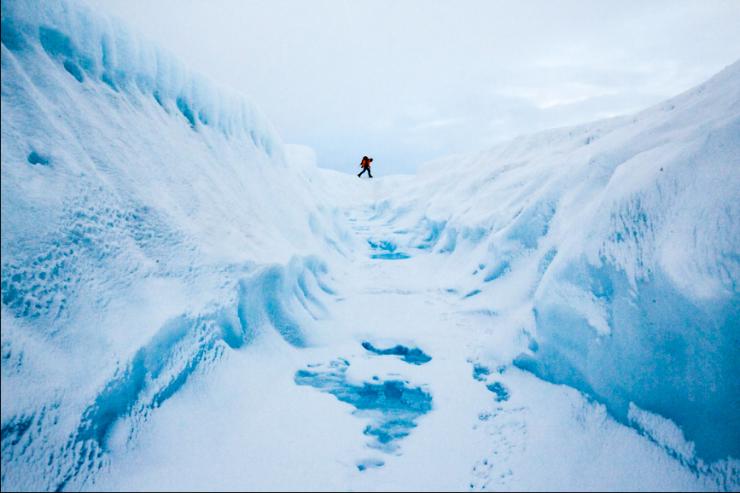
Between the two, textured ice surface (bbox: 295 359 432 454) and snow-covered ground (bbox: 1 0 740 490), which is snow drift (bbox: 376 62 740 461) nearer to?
snow-covered ground (bbox: 1 0 740 490)

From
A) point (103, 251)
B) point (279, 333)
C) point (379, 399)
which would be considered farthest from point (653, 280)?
point (103, 251)

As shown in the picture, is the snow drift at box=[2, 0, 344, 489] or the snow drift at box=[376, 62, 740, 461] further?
the snow drift at box=[376, 62, 740, 461]

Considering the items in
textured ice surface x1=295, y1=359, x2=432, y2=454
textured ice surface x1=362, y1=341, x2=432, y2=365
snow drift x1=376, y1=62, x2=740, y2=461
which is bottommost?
textured ice surface x1=295, y1=359, x2=432, y2=454

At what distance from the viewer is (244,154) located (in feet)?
19.7

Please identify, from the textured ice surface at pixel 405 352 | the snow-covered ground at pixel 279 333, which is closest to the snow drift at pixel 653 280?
the snow-covered ground at pixel 279 333

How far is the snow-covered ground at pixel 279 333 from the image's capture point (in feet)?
7.04

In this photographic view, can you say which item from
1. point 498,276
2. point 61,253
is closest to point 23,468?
point 61,253

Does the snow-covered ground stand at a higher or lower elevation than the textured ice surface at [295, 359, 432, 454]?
higher

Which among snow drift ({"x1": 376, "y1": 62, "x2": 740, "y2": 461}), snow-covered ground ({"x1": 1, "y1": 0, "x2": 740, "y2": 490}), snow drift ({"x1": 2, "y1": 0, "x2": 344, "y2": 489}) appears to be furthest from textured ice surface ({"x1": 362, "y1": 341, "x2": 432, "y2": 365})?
snow drift ({"x1": 376, "y1": 62, "x2": 740, "y2": 461})

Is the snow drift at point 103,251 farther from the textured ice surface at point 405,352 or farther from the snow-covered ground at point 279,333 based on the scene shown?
the textured ice surface at point 405,352

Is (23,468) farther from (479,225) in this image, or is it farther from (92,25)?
(479,225)

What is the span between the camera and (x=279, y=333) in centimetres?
402

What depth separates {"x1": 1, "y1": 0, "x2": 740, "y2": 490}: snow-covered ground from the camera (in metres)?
2.15

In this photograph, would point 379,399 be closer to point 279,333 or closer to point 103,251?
point 279,333
